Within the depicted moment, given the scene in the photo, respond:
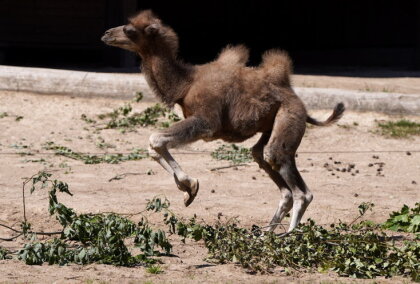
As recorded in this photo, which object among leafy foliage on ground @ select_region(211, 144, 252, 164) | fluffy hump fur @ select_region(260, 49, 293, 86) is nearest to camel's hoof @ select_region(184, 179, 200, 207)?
fluffy hump fur @ select_region(260, 49, 293, 86)

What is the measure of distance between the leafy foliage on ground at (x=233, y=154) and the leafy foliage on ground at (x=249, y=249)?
15.5 ft

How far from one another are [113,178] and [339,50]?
1294 cm

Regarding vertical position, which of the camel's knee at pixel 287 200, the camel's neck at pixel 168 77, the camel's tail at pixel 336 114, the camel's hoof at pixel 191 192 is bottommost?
the camel's knee at pixel 287 200

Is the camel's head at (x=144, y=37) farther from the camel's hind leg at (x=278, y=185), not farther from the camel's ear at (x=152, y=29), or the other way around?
the camel's hind leg at (x=278, y=185)

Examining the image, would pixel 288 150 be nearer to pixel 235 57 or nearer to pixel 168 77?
pixel 235 57

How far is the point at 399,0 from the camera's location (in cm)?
2302

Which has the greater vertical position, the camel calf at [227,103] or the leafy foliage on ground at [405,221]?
the camel calf at [227,103]

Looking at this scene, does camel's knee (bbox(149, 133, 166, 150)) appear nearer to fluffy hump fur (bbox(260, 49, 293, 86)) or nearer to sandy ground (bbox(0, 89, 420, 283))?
sandy ground (bbox(0, 89, 420, 283))

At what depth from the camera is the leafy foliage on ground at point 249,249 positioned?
276 inches

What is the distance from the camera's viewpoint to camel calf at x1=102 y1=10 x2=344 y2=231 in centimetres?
841

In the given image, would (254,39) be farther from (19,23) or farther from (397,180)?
(397,180)

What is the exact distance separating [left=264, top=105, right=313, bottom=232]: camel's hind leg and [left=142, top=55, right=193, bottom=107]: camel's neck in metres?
0.99

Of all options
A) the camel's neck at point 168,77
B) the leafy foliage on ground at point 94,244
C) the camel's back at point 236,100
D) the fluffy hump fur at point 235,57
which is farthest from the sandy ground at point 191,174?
the fluffy hump fur at point 235,57

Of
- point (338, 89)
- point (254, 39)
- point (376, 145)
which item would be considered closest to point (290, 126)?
point (376, 145)
